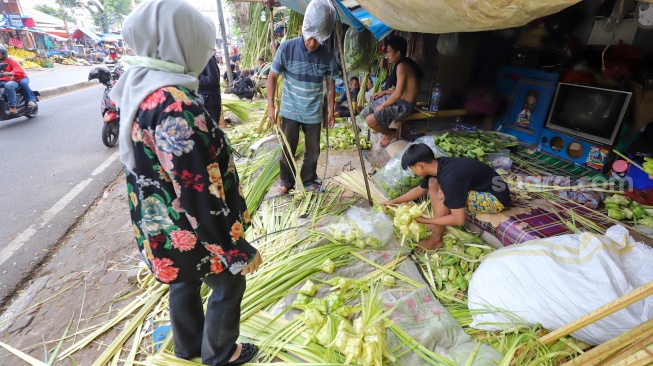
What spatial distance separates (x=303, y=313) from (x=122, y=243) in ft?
6.65

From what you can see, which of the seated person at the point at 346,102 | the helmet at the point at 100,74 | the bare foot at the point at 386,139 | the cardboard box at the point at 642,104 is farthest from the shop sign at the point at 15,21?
the cardboard box at the point at 642,104

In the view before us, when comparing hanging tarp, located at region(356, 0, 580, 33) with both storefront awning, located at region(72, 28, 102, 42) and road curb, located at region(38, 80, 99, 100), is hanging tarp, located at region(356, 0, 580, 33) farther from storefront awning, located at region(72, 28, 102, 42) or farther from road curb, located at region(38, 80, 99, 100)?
storefront awning, located at region(72, 28, 102, 42)

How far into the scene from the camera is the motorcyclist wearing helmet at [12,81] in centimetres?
652

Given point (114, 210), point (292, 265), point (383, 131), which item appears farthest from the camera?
point (383, 131)

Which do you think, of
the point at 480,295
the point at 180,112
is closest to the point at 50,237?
the point at 180,112

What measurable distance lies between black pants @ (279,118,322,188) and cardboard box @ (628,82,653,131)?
3.16 metres

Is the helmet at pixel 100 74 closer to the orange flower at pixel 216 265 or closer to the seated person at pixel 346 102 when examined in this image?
the seated person at pixel 346 102

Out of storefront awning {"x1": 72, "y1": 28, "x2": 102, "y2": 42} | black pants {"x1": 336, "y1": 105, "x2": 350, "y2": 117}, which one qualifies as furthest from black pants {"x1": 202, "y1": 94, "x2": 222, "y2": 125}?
storefront awning {"x1": 72, "y1": 28, "x2": 102, "y2": 42}

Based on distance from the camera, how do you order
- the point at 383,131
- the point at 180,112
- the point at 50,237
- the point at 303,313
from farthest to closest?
the point at 383,131, the point at 50,237, the point at 303,313, the point at 180,112

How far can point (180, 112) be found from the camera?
3.74ft

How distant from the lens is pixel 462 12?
5.42 feet

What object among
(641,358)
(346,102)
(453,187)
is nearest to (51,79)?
(346,102)

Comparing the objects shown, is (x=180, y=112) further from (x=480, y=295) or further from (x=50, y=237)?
(x=50, y=237)

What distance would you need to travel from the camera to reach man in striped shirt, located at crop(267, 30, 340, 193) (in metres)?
3.25
